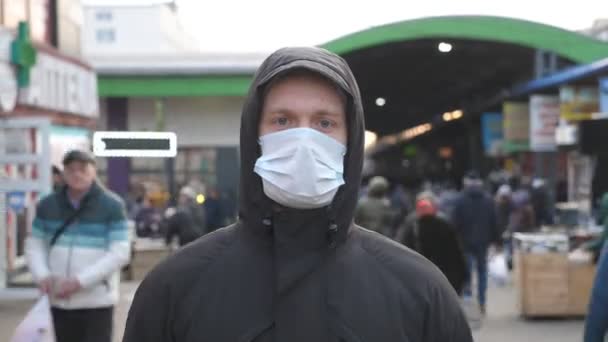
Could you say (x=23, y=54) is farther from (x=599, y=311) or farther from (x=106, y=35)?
(x=106, y=35)

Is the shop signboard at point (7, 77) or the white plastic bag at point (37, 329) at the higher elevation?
the shop signboard at point (7, 77)

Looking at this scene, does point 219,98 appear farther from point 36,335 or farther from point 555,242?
point 36,335

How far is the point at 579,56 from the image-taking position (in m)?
19.6

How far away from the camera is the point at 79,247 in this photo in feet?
16.6

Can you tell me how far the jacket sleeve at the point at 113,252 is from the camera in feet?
16.4

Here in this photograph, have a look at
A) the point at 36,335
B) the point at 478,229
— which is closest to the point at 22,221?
the point at 478,229

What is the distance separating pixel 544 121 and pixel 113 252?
16957 mm

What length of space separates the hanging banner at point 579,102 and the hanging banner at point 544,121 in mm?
1826

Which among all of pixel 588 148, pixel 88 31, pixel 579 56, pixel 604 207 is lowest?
pixel 604 207

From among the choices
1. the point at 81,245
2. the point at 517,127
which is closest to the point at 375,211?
the point at 81,245

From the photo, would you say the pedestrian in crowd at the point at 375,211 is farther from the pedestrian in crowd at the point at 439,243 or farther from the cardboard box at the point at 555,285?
the pedestrian in crowd at the point at 439,243

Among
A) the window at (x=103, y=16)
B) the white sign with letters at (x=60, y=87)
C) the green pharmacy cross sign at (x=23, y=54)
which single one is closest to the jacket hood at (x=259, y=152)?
the green pharmacy cross sign at (x=23, y=54)

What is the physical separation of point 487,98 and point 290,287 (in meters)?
29.0

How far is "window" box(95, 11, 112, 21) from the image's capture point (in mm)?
91812
